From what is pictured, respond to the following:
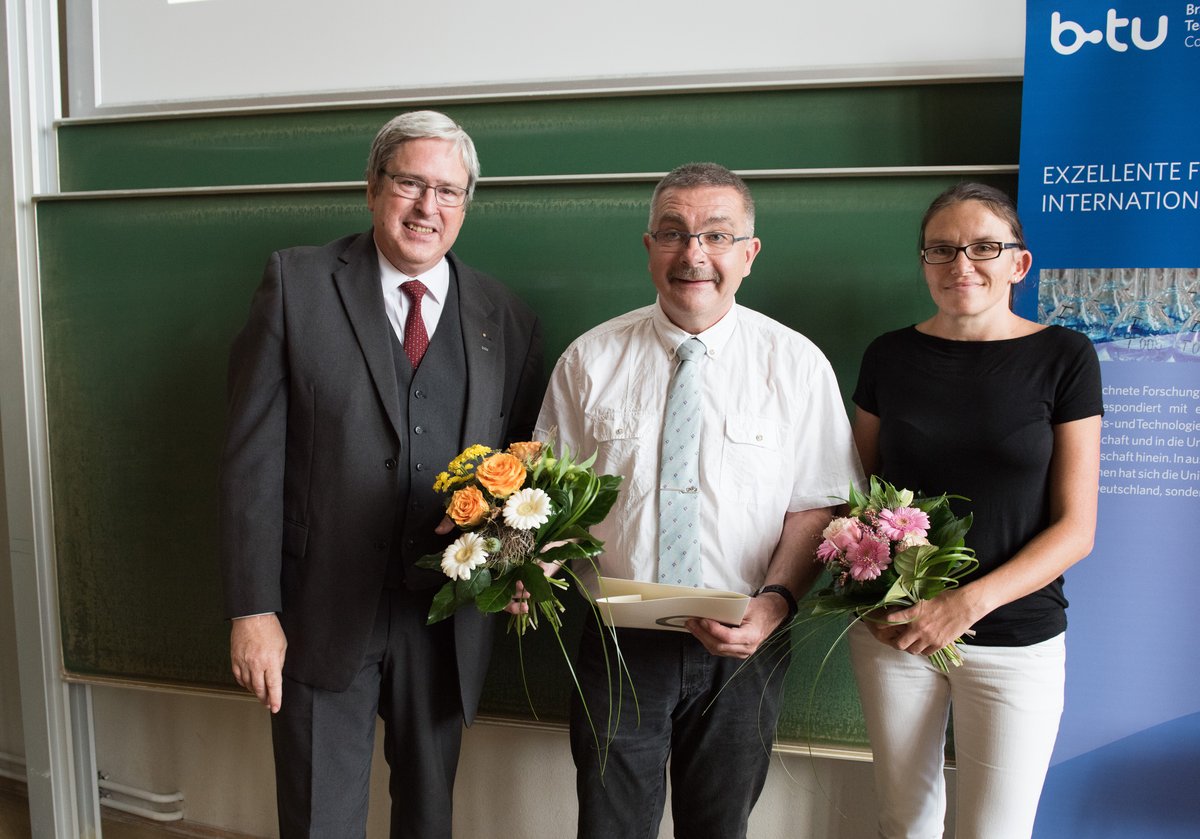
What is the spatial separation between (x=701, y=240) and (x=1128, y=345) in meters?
1.17

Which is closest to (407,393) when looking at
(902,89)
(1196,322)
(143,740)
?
(902,89)

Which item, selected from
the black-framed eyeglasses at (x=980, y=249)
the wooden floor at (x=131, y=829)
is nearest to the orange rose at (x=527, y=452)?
the black-framed eyeglasses at (x=980, y=249)

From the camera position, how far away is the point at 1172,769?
83.5 inches

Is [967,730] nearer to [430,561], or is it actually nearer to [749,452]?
[749,452]

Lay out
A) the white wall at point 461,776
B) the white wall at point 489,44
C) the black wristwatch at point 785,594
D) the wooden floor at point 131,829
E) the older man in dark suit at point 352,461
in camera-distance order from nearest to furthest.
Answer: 1. the black wristwatch at point 785,594
2. the older man in dark suit at point 352,461
3. the white wall at point 489,44
4. the white wall at point 461,776
5. the wooden floor at point 131,829

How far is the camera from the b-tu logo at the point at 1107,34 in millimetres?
1994

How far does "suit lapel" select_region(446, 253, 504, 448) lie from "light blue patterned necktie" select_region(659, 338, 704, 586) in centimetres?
45

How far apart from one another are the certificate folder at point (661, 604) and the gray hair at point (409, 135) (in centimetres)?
109

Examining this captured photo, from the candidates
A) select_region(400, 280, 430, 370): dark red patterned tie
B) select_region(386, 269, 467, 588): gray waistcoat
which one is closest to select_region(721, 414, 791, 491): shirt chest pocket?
select_region(386, 269, 467, 588): gray waistcoat

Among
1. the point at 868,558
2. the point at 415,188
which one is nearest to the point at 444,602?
the point at 868,558

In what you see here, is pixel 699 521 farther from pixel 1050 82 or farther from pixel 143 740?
pixel 143 740

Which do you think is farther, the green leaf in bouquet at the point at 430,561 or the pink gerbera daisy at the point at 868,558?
the green leaf in bouquet at the point at 430,561

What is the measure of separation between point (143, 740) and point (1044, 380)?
10.8 feet

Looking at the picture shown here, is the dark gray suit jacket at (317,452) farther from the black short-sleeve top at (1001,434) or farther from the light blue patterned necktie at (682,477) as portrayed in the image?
the black short-sleeve top at (1001,434)
